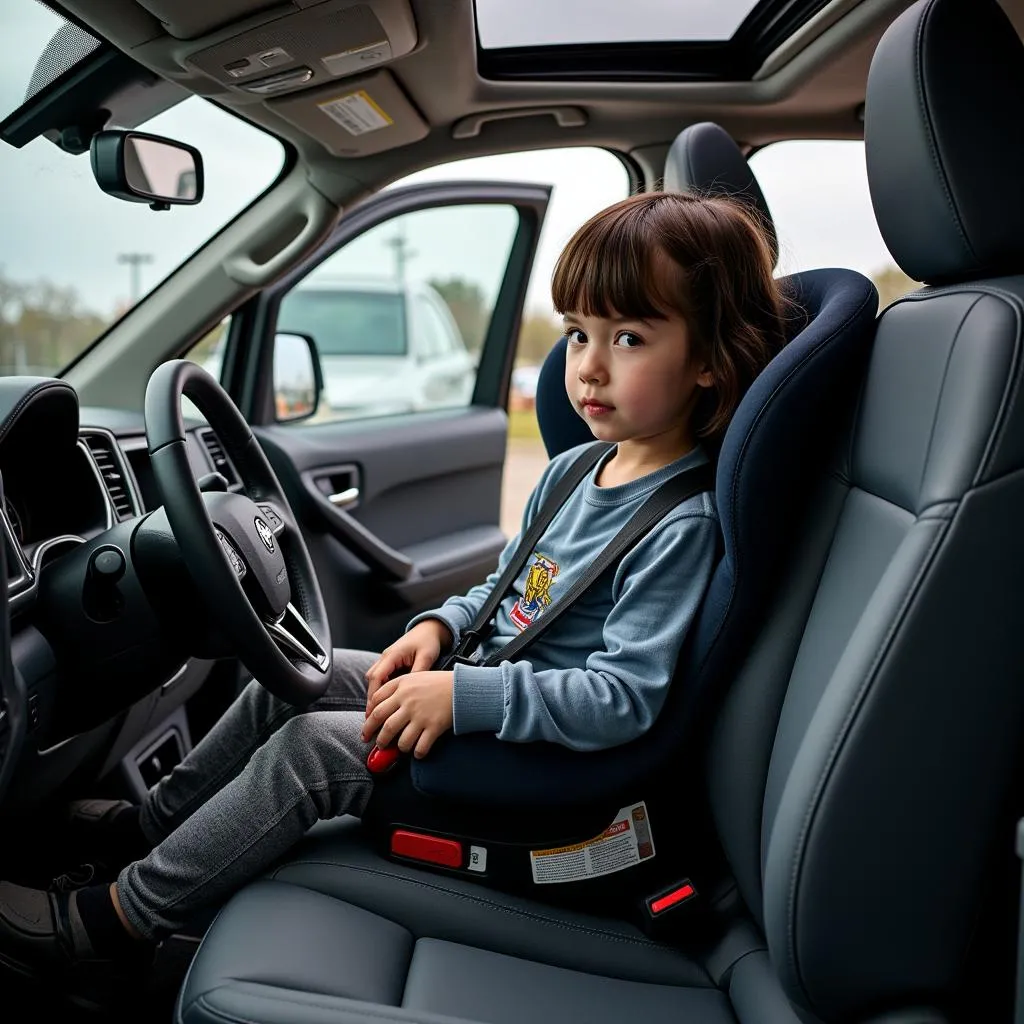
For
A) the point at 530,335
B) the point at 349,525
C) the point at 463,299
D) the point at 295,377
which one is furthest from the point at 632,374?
the point at 463,299

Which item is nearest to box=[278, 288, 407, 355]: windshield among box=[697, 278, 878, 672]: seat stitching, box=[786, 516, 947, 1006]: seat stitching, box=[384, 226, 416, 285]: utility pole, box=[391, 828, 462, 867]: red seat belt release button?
box=[384, 226, 416, 285]: utility pole

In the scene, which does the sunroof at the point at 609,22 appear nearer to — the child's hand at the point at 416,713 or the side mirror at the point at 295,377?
the side mirror at the point at 295,377

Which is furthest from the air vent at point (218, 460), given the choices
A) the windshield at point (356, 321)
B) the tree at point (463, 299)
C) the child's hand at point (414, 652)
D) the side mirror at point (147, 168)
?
the tree at point (463, 299)

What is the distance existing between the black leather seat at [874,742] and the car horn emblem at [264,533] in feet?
1.32

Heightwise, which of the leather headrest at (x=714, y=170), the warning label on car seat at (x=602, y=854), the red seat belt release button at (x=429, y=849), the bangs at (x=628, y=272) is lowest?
the warning label on car seat at (x=602, y=854)

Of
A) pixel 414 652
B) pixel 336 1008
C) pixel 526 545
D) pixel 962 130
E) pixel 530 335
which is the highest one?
pixel 962 130

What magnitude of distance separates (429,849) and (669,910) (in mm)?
288

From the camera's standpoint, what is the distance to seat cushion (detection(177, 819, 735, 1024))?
0.95 m

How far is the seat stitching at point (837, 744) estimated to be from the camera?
2.79ft

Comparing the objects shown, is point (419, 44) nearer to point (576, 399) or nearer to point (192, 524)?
point (576, 399)

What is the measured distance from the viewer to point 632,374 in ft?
3.92

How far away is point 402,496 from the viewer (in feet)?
8.54

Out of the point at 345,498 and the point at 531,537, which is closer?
the point at 531,537

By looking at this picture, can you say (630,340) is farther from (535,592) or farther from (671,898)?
(671,898)
